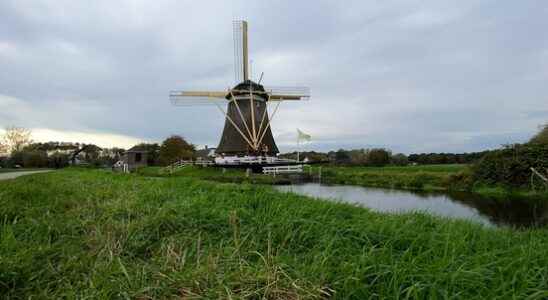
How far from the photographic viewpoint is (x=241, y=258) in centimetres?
223

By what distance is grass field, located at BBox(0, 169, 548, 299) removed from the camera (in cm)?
182

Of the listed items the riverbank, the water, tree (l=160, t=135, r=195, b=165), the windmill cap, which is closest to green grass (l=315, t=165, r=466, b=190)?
the riverbank

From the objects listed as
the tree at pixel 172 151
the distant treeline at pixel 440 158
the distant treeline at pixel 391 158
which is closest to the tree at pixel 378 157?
the distant treeline at pixel 391 158

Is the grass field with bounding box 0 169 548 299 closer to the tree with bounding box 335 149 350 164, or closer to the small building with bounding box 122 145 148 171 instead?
the small building with bounding box 122 145 148 171

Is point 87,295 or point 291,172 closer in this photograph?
point 87,295

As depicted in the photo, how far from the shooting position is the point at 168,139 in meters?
43.9

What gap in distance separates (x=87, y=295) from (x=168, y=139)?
4412cm

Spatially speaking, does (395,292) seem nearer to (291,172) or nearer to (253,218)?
(253,218)

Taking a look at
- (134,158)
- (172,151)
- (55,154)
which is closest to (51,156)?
(55,154)

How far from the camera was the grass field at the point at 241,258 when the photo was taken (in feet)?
5.97

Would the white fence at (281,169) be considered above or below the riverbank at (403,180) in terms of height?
above

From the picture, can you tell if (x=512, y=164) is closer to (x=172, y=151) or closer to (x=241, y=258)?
(x=241, y=258)

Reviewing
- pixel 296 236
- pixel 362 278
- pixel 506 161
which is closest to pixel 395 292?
pixel 362 278

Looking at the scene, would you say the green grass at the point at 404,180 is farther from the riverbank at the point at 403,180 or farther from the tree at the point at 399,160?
the tree at the point at 399,160
